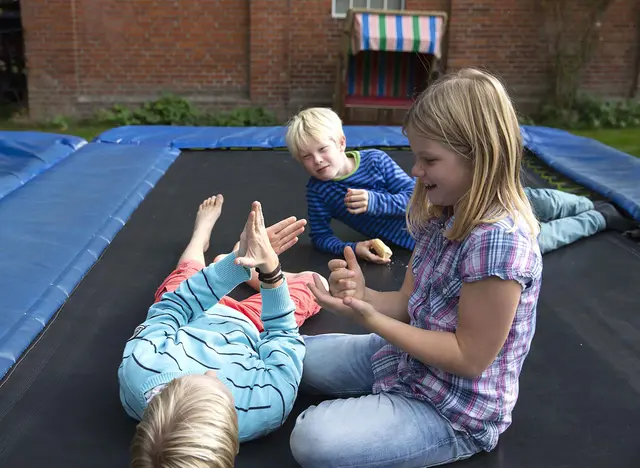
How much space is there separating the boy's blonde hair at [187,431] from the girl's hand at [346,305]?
294 millimetres

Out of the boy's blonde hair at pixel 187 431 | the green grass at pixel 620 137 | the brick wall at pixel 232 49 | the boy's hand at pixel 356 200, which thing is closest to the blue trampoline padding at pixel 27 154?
the boy's hand at pixel 356 200

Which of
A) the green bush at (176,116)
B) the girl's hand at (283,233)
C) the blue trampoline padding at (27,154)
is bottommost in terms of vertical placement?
the green bush at (176,116)

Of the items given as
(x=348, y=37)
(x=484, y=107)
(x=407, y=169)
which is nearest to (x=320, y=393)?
(x=484, y=107)

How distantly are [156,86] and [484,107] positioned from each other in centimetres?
540

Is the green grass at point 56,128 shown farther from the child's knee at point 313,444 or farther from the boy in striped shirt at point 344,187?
the child's knee at point 313,444

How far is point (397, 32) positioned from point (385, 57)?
0.50 m

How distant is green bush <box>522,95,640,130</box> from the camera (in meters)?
6.13

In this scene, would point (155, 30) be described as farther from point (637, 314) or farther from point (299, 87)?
point (637, 314)

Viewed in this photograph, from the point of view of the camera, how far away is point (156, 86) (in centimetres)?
626

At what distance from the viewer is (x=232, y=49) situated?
6.17 m

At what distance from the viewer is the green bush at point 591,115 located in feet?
20.1

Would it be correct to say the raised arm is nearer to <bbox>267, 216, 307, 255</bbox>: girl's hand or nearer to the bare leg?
the bare leg

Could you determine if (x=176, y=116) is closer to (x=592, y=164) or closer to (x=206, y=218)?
(x=592, y=164)

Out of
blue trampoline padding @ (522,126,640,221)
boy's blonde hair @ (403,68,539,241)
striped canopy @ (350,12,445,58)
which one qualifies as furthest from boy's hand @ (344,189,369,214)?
striped canopy @ (350,12,445,58)
